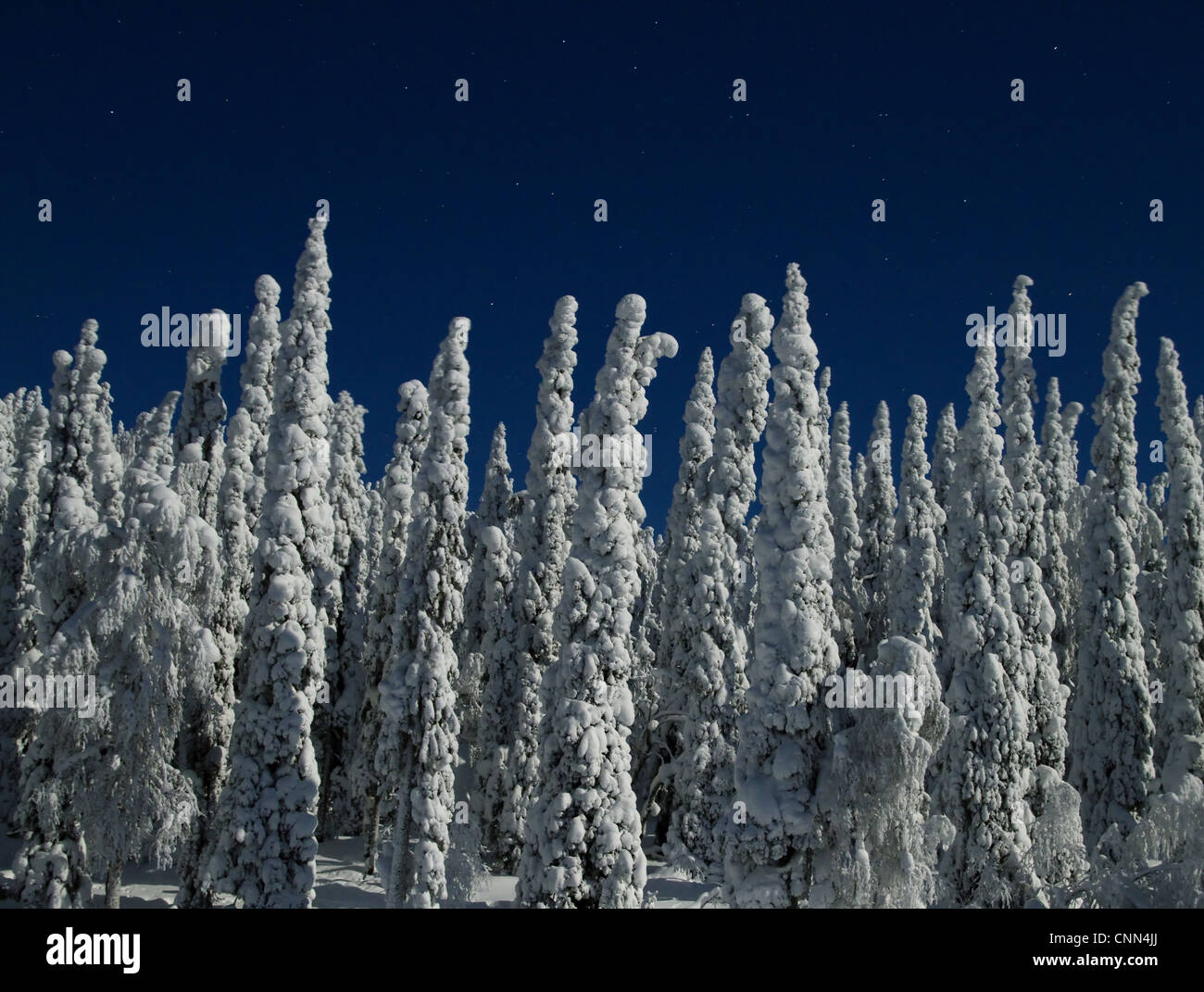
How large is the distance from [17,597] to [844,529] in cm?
3424

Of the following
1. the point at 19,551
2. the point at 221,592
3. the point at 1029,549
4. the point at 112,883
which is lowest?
the point at 112,883

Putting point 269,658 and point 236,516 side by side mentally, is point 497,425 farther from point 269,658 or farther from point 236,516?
point 269,658

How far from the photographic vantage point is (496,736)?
98.3ft

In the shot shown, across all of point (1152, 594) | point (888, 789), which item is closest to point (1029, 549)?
point (1152, 594)

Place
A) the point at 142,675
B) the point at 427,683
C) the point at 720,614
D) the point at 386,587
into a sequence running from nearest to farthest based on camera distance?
the point at 142,675
the point at 427,683
the point at 386,587
the point at 720,614

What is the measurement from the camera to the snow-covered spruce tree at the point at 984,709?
79.5ft

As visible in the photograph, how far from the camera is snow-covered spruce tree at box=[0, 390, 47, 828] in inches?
1176

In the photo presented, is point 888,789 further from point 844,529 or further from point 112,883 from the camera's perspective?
point 844,529

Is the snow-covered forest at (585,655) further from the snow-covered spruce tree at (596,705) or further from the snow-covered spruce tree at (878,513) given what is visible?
the snow-covered spruce tree at (878,513)

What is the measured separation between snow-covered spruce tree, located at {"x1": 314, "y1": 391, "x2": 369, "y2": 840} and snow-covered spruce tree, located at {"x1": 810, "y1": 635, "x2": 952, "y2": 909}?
21.7 meters

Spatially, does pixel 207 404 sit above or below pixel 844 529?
above

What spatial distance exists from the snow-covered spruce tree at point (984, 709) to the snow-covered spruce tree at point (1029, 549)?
1.19 meters
